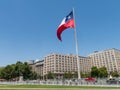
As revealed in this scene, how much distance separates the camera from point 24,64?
4338 inches

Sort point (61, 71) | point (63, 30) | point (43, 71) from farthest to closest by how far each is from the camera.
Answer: point (43, 71) → point (61, 71) → point (63, 30)

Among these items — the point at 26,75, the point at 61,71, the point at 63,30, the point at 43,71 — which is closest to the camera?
the point at 63,30

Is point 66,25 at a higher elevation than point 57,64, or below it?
below

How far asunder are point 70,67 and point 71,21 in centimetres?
16852

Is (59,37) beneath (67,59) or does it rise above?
beneath

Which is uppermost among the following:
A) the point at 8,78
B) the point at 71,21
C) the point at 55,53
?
the point at 55,53

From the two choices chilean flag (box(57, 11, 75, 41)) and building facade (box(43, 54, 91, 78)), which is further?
building facade (box(43, 54, 91, 78))

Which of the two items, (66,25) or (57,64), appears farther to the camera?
(57,64)

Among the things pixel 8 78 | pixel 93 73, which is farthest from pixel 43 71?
pixel 93 73

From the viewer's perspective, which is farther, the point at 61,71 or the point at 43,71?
the point at 43,71

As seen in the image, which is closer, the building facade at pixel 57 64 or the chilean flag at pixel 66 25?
the chilean flag at pixel 66 25

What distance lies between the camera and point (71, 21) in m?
33.9

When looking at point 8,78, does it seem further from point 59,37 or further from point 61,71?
point 59,37

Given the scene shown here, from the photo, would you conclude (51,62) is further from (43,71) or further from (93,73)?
(93,73)
